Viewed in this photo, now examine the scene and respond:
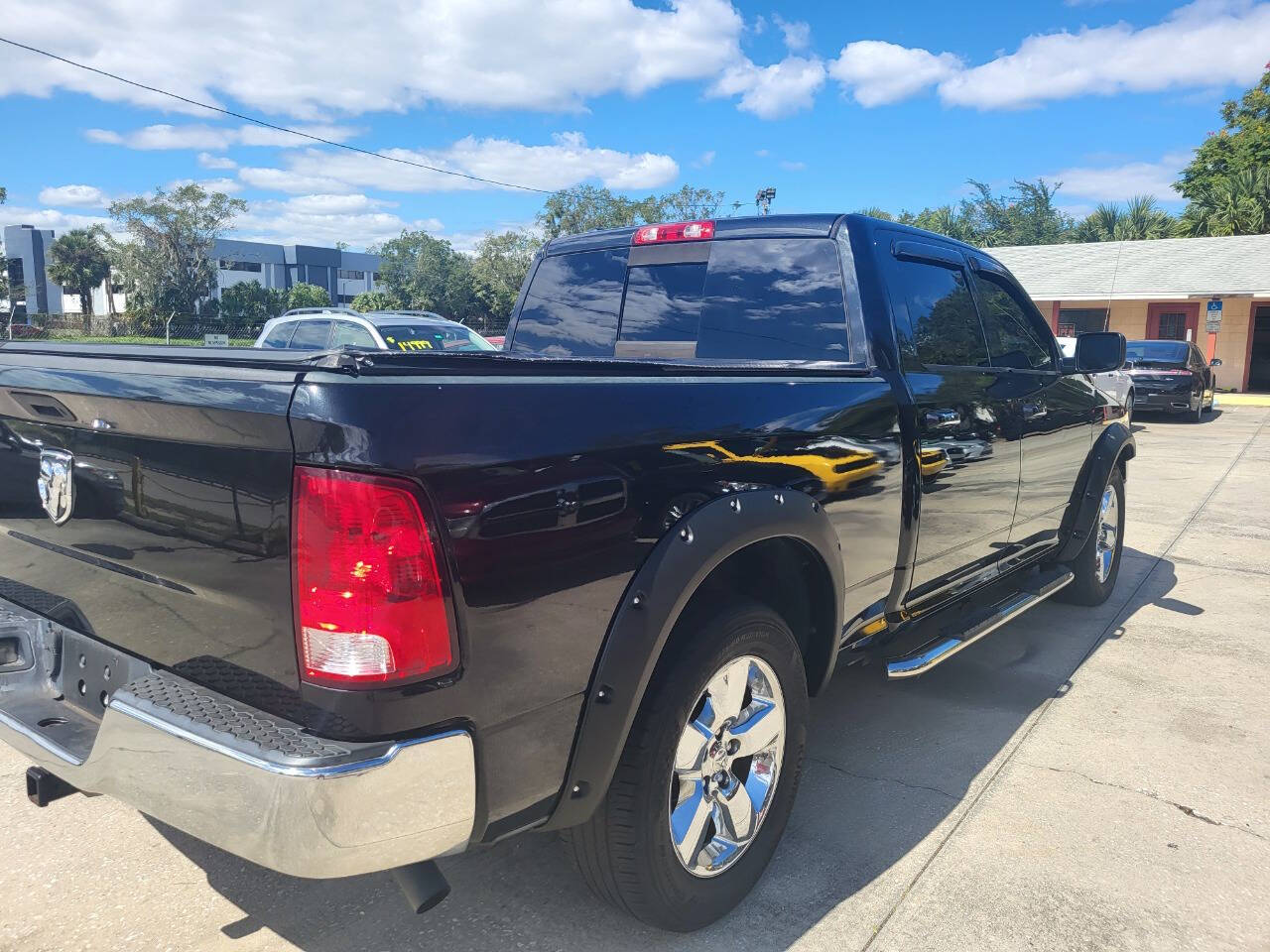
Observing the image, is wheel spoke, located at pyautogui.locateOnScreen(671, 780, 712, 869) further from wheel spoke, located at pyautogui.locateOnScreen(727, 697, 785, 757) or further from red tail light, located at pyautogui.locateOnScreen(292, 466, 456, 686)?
red tail light, located at pyautogui.locateOnScreen(292, 466, 456, 686)

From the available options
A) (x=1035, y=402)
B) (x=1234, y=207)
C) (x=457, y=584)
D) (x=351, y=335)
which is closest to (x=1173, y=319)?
(x=1234, y=207)

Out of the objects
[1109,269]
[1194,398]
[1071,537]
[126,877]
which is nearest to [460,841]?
[126,877]

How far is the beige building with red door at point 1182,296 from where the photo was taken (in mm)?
26625

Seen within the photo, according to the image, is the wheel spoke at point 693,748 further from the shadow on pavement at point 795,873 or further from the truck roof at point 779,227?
the truck roof at point 779,227

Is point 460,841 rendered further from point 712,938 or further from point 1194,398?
point 1194,398

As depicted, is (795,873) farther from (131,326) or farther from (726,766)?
(131,326)

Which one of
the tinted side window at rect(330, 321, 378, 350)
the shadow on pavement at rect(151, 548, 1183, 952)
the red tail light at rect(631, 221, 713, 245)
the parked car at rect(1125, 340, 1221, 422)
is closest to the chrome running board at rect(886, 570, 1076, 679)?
the shadow on pavement at rect(151, 548, 1183, 952)

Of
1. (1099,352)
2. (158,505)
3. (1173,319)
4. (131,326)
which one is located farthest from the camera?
(1173,319)

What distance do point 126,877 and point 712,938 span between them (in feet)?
5.61

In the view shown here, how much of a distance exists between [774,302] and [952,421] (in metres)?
0.79

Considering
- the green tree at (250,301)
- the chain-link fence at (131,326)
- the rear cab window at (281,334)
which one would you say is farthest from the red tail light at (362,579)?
the green tree at (250,301)

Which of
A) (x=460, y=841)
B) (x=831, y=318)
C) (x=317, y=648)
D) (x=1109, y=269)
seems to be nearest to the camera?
(x=317, y=648)

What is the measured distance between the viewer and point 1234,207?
112 ft

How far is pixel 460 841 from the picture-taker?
1869 mm
